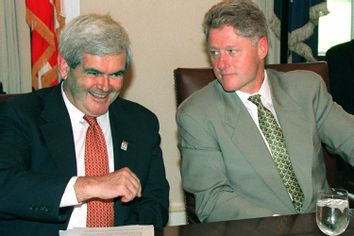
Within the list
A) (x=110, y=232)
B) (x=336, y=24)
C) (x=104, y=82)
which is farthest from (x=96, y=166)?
(x=336, y=24)

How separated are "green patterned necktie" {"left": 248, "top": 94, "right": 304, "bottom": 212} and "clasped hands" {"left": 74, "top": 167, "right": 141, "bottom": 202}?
80 cm

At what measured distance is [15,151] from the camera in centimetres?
205

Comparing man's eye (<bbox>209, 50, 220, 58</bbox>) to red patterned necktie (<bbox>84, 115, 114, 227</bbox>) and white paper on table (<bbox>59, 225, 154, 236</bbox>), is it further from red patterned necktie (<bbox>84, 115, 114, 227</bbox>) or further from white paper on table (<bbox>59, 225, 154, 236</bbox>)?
white paper on table (<bbox>59, 225, 154, 236</bbox>)

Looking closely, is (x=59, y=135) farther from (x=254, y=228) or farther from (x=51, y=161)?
(x=254, y=228)

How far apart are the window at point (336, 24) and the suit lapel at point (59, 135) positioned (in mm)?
2946

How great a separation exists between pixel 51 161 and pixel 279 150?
946mm

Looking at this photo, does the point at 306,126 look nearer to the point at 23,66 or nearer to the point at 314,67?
the point at 314,67

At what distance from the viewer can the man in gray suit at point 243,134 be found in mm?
2381

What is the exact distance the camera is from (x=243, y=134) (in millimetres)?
2441

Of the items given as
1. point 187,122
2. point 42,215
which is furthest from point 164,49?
point 42,215

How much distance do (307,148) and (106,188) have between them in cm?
102

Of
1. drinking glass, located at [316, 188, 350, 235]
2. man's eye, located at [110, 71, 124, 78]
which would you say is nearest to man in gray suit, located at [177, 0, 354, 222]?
man's eye, located at [110, 71, 124, 78]

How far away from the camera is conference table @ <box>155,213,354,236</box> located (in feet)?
5.85

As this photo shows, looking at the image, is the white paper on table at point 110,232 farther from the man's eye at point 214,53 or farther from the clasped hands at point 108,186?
the man's eye at point 214,53
